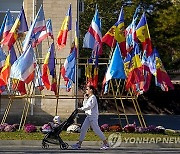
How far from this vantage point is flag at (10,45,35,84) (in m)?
19.0

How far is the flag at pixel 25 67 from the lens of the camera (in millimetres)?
19016

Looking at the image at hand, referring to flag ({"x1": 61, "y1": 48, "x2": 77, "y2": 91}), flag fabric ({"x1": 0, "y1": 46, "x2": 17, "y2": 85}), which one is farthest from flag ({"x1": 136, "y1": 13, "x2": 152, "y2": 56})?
flag fabric ({"x1": 0, "y1": 46, "x2": 17, "y2": 85})

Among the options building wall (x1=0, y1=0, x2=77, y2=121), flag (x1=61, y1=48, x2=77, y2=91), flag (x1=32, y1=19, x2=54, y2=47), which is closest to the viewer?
flag (x1=61, y1=48, x2=77, y2=91)

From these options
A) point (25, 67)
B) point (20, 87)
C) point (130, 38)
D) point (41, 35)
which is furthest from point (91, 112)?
point (130, 38)

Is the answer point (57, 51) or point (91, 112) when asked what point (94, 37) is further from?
point (91, 112)

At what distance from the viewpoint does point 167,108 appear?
42312 mm

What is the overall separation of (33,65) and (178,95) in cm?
2450

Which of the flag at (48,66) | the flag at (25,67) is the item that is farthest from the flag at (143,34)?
the flag at (25,67)

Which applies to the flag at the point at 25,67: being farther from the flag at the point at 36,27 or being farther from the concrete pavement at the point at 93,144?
the concrete pavement at the point at 93,144

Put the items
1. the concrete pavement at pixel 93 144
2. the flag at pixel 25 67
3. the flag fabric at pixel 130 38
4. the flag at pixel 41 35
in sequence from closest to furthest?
the concrete pavement at pixel 93 144
the flag at pixel 25 67
the flag at pixel 41 35
the flag fabric at pixel 130 38

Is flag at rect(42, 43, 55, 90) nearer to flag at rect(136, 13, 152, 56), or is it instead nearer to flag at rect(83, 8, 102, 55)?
flag at rect(83, 8, 102, 55)

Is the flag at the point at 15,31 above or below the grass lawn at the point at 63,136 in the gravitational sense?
above

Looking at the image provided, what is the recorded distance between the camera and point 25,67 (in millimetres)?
19062

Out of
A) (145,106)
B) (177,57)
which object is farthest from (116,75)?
(177,57)
